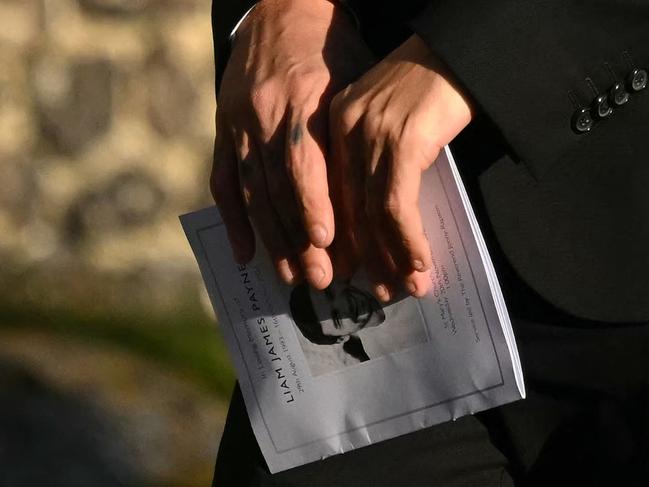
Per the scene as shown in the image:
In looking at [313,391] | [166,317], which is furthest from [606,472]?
[166,317]

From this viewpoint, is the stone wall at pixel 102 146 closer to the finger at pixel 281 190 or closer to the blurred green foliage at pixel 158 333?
the blurred green foliage at pixel 158 333

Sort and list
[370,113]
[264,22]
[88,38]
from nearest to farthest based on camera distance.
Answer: [370,113], [264,22], [88,38]

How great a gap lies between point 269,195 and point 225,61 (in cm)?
20

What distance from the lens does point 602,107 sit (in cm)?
82

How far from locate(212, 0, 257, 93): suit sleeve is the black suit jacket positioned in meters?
0.12

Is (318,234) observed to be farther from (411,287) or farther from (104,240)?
(104,240)

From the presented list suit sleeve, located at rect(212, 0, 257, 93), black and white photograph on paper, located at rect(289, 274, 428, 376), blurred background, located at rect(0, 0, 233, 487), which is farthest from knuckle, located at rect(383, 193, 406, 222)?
blurred background, located at rect(0, 0, 233, 487)

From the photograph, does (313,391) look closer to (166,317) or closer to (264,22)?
(264,22)

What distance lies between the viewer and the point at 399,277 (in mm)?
853

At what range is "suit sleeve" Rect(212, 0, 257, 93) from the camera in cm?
99

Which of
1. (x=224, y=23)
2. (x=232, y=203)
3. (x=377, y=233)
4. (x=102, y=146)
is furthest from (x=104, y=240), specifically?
(x=377, y=233)

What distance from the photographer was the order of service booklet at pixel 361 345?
0.85m

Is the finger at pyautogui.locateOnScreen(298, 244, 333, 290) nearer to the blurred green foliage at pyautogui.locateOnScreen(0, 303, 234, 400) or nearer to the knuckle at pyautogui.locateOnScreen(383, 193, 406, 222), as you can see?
the knuckle at pyautogui.locateOnScreen(383, 193, 406, 222)

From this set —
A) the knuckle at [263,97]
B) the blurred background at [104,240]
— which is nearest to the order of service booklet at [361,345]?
the knuckle at [263,97]
